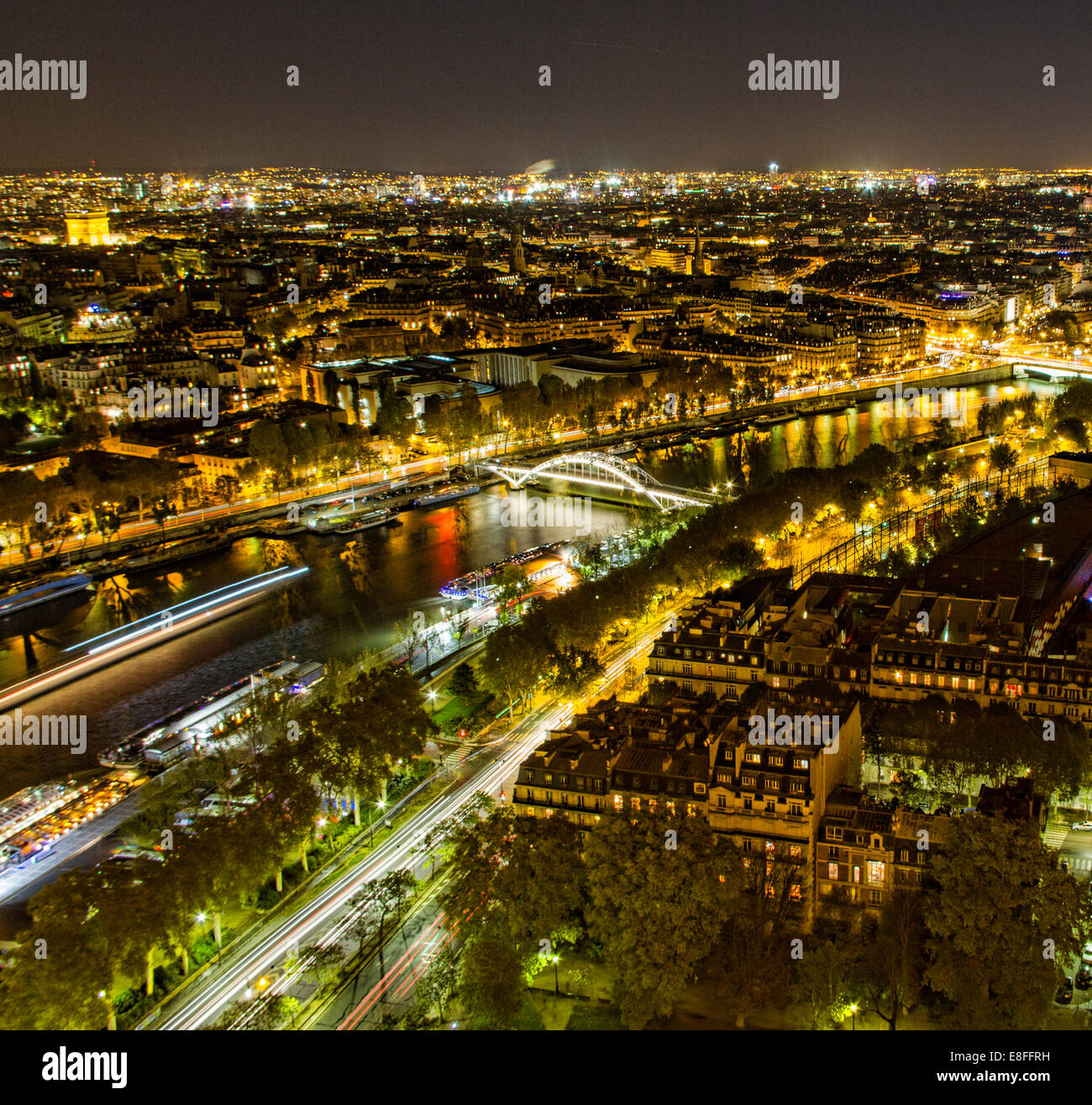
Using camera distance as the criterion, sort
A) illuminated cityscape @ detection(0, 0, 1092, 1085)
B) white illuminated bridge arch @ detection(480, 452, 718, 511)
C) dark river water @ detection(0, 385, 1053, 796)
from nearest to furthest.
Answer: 1. illuminated cityscape @ detection(0, 0, 1092, 1085)
2. dark river water @ detection(0, 385, 1053, 796)
3. white illuminated bridge arch @ detection(480, 452, 718, 511)

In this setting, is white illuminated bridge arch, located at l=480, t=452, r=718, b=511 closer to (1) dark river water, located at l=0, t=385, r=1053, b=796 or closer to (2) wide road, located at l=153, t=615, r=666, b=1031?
(1) dark river water, located at l=0, t=385, r=1053, b=796

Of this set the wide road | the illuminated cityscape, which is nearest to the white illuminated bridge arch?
the illuminated cityscape

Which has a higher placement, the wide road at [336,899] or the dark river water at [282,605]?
the dark river water at [282,605]

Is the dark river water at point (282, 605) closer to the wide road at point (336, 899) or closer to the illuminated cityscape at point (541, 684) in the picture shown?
the illuminated cityscape at point (541, 684)

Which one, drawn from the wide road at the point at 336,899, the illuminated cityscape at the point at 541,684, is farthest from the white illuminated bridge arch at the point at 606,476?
the wide road at the point at 336,899

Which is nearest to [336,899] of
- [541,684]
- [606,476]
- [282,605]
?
[541,684]
